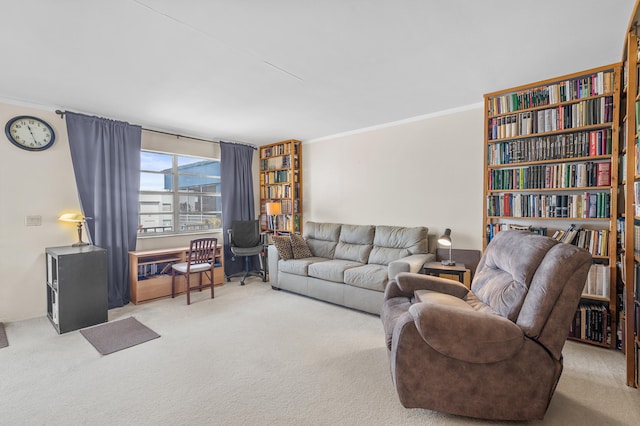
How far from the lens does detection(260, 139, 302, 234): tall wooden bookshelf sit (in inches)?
211

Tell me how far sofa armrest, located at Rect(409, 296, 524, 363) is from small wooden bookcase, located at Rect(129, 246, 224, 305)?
12.0 feet

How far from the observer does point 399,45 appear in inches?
89.5

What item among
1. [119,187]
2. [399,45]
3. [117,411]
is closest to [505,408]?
[117,411]

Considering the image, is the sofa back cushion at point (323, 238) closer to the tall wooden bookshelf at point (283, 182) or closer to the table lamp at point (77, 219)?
the tall wooden bookshelf at point (283, 182)

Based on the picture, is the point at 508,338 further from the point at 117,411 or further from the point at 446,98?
the point at 446,98

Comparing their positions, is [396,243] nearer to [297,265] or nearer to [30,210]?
[297,265]

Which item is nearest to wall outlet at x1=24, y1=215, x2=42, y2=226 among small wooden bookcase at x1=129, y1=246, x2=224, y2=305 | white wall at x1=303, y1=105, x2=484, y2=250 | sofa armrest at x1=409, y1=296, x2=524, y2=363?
small wooden bookcase at x1=129, y1=246, x2=224, y2=305

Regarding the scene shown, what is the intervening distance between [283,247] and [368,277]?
152cm

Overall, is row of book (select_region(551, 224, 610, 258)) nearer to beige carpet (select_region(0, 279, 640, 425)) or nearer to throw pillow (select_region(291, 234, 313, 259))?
beige carpet (select_region(0, 279, 640, 425))

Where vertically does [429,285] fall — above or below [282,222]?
below

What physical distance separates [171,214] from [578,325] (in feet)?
17.0

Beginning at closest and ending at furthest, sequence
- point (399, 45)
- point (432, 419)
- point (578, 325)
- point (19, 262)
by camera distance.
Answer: point (432, 419) → point (399, 45) → point (578, 325) → point (19, 262)

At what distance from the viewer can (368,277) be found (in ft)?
11.4

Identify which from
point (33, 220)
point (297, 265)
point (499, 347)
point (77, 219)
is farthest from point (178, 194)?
point (499, 347)
